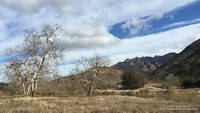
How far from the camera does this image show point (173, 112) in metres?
15.0

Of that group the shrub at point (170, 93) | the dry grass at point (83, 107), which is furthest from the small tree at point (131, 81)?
the dry grass at point (83, 107)

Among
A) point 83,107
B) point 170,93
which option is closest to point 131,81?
point 170,93

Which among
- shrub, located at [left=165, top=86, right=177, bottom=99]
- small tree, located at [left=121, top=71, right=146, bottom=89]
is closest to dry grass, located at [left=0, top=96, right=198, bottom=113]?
Result: shrub, located at [left=165, top=86, right=177, bottom=99]

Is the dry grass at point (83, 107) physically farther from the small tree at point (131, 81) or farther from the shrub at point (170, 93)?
the small tree at point (131, 81)

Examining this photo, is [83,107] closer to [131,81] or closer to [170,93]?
[170,93]

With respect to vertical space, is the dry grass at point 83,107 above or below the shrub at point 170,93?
above

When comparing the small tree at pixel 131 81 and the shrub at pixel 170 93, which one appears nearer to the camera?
the shrub at pixel 170 93

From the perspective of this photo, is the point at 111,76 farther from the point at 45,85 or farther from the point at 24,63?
the point at 24,63

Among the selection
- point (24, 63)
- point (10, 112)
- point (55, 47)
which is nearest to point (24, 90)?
point (24, 63)

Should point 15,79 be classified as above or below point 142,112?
above

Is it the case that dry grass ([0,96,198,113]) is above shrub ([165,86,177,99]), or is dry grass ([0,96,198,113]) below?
above

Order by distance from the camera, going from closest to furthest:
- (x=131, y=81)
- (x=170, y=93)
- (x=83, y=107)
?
(x=83, y=107) < (x=170, y=93) < (x=131, y=81)

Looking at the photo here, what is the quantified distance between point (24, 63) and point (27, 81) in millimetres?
3259

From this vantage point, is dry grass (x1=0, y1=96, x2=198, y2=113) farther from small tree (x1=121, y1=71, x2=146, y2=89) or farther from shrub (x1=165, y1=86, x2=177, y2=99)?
small tree (x1=121, y1=71, x2=146, y2=89)
